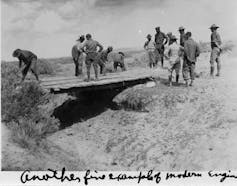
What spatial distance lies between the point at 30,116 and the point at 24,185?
4029 millimetres

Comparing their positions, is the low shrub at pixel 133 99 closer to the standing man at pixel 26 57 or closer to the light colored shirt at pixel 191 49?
the light colored shirt at pixel 191 49

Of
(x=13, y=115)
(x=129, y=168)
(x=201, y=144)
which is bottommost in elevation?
(x=129, y=168)

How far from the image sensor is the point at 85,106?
14609mm

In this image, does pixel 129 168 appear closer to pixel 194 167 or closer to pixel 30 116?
pixel 194 167

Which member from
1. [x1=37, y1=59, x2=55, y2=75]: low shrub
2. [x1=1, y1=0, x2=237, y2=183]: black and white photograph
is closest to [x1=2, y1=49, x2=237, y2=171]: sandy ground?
[x1=1, y1=0, x2=237, y2=183]: black and white photograph

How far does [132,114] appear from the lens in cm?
1231

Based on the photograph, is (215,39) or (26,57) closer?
(26,57)

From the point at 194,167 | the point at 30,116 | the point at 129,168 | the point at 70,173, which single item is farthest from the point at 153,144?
the point at 70,173

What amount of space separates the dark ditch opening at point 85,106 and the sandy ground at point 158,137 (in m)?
0.48

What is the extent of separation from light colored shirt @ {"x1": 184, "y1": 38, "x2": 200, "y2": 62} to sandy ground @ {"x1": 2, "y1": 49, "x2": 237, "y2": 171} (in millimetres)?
1030

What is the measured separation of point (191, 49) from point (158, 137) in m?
3.59

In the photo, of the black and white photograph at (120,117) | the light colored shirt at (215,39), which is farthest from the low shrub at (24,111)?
the light colored shirt at (215,39)
